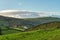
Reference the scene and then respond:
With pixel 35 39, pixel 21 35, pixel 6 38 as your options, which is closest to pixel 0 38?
pixel 6 38

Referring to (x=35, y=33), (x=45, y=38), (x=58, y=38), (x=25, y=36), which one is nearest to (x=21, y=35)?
(x=25, y=36)

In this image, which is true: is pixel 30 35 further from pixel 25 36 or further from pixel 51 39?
pixel 51 39

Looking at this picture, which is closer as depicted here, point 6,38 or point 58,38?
point 58,38

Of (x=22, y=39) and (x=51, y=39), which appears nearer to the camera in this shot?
(x=51, y=39)

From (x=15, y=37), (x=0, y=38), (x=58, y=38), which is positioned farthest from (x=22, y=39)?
(x=58, y=38)

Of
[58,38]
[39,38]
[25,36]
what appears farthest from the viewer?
[25,36]

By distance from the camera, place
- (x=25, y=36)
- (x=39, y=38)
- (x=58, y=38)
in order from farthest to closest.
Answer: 1. (x=25, y=36)
2. (x=39, y=38)
3. (x=58, y=38)

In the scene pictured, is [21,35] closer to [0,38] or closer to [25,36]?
[25,36]
